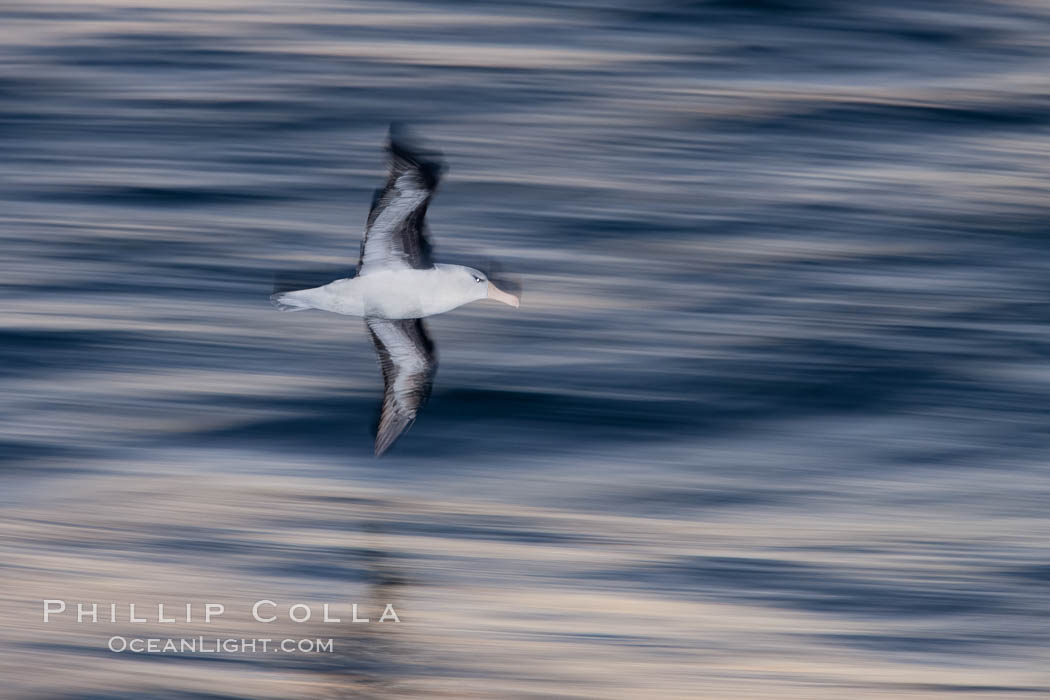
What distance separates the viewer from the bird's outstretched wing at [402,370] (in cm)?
847

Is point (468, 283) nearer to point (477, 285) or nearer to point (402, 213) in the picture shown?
point (477, 285)

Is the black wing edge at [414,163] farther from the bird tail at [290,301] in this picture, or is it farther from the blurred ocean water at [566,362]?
the blurred ocean water at [566,362]

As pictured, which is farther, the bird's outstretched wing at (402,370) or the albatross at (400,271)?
the bird's outstretched wing at (402,370)

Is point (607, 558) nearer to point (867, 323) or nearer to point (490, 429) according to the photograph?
point (490, 429)

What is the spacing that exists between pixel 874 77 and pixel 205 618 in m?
8.58

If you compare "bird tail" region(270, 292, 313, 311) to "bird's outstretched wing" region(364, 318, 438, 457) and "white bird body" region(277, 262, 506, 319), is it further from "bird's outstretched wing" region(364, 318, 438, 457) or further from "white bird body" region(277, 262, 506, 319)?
"bird's outstretched wing" region(364, 318, 438, 457)

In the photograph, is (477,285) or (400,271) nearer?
(400,271)

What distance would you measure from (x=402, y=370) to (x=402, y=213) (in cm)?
125

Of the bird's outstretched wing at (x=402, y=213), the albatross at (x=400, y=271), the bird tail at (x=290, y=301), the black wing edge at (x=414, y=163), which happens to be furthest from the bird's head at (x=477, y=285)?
the bird tail at (x=290, y=301)

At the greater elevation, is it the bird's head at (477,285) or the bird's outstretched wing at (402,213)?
the bird's outstretched wing at (402,213)

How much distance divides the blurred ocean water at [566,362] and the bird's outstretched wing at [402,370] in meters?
0.42

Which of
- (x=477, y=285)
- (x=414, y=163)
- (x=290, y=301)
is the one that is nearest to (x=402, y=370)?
(x=477, y=285)

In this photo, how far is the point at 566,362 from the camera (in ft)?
33.0

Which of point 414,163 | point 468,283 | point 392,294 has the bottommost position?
point 392,294
